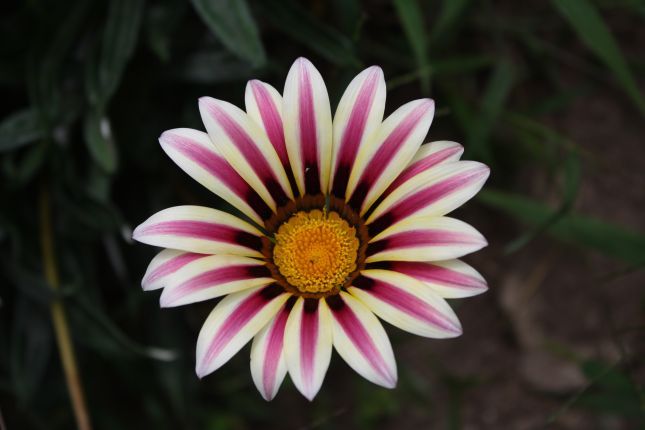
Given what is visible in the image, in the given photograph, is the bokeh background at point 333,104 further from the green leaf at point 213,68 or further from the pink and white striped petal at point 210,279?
the pink and white striped petal at point 210,279

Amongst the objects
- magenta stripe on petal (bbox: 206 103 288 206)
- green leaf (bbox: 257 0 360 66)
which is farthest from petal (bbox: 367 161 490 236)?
green leaf (bbox: 257 0 360 66)

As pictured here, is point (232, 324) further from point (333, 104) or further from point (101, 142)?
point (101, 142)

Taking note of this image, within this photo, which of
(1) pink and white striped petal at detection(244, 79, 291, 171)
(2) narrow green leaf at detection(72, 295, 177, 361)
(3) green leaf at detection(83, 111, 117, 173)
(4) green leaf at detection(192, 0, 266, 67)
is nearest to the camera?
(1) pink and white striped petal at detection(244, 79, 291, 171)

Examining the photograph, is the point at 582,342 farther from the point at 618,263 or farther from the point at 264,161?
the point at 264,161

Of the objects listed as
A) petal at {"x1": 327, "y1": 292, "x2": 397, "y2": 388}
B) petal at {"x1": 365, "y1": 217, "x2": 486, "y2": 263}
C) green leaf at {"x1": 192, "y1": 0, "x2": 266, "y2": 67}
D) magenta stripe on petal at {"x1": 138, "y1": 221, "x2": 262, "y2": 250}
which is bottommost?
petal at {"x1": 327, "y1": 292, "x2": 397, "y2": 388}

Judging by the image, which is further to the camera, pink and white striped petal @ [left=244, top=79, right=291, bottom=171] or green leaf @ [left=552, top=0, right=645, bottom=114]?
green leaf @ [left=552, top=0, right=645, bottom=114]

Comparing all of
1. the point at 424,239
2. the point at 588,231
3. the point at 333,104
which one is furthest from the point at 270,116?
the point at 588,231

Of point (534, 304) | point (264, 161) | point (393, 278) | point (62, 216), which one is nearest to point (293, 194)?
point (264, 161)

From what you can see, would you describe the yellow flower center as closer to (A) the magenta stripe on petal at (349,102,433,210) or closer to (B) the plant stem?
(A) the magenta stripe on petal at (349,102,433,210)
